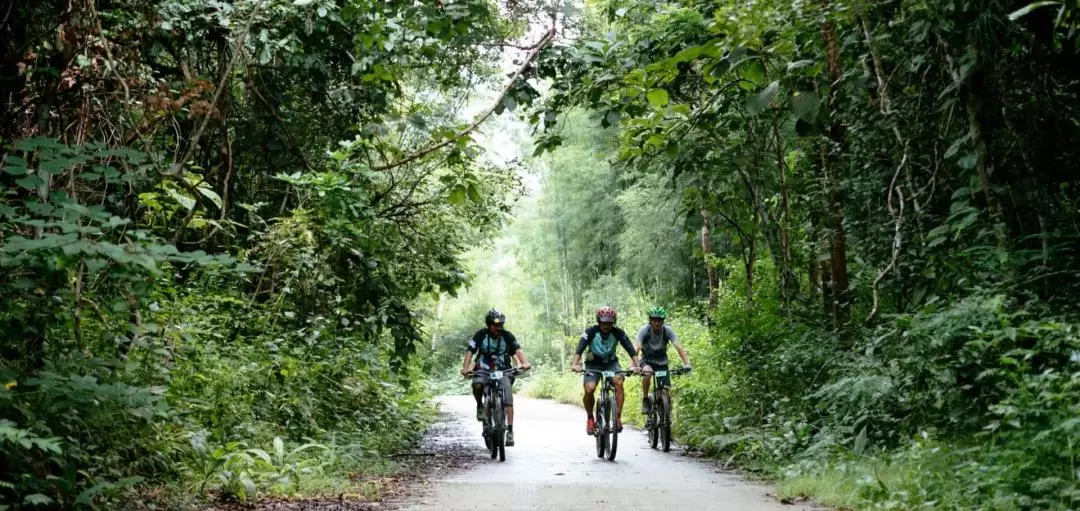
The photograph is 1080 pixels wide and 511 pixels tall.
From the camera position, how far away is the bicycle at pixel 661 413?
1226 centimetres

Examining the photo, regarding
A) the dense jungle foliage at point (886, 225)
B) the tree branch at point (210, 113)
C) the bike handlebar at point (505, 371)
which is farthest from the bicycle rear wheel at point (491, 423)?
the tree branch at point (210, 113)

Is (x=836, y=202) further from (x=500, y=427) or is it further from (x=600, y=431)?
(x=500, y=427)

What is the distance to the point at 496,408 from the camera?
11.2 metres

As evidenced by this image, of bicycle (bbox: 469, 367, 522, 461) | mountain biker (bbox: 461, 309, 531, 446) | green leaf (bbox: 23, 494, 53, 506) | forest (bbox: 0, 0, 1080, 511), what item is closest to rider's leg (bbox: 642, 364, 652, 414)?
forest (bbox: 0, 0, 1080, 511)

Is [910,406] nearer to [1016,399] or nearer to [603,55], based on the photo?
[1016,399]

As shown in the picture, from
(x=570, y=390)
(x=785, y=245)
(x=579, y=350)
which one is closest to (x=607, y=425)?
(x=579, y=350)

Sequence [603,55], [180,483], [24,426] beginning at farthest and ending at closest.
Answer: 1. [603,55]
2. [180,483]
3. [24,426]

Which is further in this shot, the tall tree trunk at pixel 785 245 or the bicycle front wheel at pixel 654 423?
the bicycle front wheel at pixel 654 423

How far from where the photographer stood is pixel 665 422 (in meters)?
12.2

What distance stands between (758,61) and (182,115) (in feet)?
15.2

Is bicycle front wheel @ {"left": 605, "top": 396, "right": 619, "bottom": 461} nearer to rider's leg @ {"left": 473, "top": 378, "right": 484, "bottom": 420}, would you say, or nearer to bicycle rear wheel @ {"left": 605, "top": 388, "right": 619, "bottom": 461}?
bicycle rear wheel @ {"left": 605, "top": 388, "right": 619, "bottom": 461}

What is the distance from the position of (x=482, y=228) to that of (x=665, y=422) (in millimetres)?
4180

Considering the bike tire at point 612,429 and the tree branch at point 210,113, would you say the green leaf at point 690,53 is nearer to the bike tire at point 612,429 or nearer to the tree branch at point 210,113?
the tree branch at point 210,113

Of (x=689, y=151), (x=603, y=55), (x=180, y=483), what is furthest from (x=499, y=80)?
(x=180, y=483)
